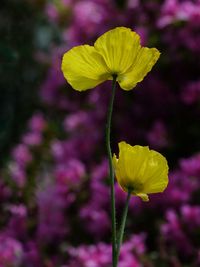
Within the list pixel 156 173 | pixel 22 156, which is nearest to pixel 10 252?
pixel 22 156

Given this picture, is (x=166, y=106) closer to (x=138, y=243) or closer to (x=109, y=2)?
(x=109, y=2)

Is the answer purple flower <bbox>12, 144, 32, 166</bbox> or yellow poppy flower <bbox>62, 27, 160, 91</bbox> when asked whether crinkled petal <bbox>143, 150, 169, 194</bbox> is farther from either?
purple flower <bbox>12, 144, 32, 166</bbox>

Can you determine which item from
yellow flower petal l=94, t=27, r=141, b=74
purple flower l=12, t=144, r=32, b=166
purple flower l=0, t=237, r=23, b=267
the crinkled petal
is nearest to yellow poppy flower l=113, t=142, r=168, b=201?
the crinkled petal

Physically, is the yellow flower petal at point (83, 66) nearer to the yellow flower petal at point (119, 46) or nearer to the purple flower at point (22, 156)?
the yellow flower petal at point (119, 46)

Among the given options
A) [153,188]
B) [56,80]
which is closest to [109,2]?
[56,80]

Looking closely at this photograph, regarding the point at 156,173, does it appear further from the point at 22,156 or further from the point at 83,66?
the point at 22,156

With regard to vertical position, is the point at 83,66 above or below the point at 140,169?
above
